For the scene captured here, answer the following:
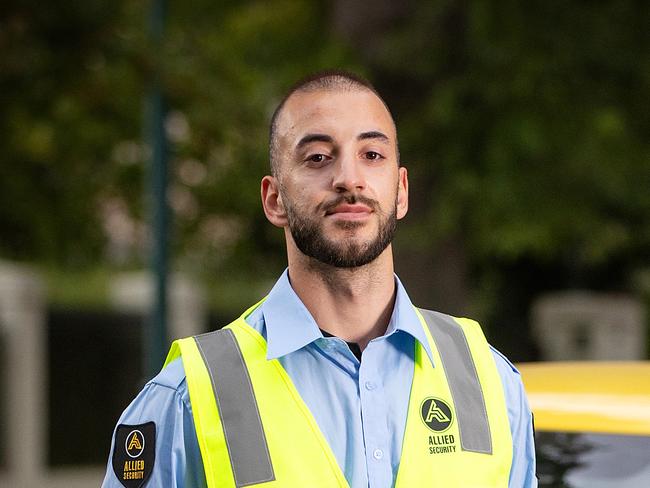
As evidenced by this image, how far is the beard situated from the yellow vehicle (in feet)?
3.96

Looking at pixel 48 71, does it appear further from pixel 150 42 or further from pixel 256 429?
pixel 256 429

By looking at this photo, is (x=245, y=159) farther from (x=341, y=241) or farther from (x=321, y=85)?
(x=341, y=241)

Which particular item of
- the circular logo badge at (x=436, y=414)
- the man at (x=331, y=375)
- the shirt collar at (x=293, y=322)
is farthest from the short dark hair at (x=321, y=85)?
the circular logo badge at (x=436, y=414)

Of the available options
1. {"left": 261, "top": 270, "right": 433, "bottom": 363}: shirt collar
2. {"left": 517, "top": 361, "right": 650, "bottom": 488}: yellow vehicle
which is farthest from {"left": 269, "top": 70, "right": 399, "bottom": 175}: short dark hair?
{"left": 517, "top": 361, "right": 650, "bottom": 488}: yellow vehicle

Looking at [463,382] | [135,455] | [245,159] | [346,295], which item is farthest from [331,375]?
[245,159]

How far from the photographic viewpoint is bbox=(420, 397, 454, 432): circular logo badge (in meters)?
2.44

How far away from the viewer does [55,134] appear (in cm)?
902

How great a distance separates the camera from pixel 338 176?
7.95ft

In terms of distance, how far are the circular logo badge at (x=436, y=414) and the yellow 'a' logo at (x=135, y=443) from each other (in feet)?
1.66

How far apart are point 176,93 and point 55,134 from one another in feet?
2.79

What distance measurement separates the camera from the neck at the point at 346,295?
8.15 feet

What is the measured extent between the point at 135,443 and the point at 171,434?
0.06 metres

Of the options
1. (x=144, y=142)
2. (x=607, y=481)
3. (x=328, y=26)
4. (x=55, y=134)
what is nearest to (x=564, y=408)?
(x=607, y=481)

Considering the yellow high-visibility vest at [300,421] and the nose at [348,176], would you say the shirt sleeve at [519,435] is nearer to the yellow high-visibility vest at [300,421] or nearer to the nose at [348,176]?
the yellow high-visibility vest at [300,421]
